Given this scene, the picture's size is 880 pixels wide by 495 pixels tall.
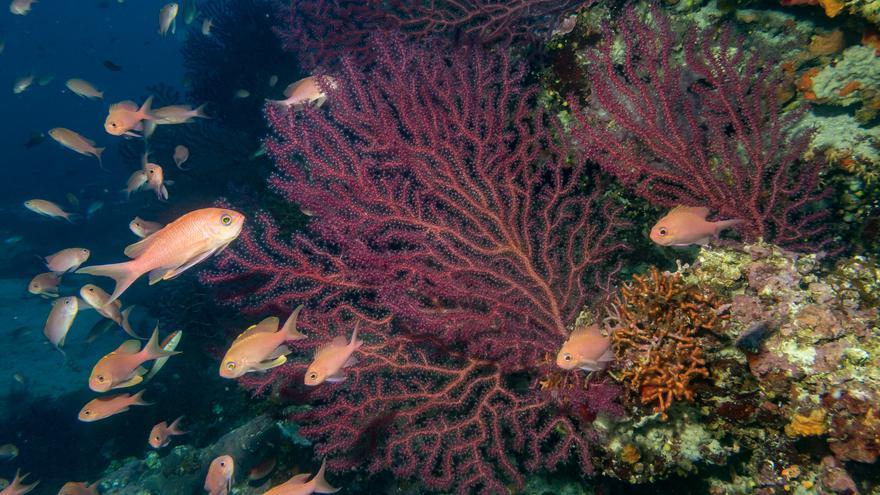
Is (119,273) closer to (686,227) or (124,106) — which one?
(686,227)

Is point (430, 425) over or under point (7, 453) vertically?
over

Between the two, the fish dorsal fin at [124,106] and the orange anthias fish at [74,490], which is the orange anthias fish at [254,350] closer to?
the fish dorsal fin at [124,106]

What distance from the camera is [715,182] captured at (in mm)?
3352

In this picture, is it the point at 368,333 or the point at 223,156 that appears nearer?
the point at 368,333

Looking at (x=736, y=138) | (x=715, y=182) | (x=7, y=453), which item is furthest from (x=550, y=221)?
(x=7, y=453)

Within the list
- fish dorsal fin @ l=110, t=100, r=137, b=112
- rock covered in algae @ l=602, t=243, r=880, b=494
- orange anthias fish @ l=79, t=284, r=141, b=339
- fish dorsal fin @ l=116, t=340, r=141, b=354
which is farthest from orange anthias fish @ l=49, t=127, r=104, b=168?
rock covered in algae @ l=602, t=243, r=880, b=494

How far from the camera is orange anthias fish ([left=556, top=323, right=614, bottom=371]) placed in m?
2.62

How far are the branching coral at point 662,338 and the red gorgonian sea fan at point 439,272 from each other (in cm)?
53

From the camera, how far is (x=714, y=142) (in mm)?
3359

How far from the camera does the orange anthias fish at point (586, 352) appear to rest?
2.62m

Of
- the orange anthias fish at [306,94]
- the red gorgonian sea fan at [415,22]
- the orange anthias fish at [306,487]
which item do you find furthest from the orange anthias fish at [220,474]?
the red gorgonian sea fan at [415,22]

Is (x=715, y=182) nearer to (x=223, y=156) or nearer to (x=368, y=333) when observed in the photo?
(x=368, y=333)

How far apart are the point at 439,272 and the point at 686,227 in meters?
1.81

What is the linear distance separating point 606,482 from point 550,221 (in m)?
2.27
